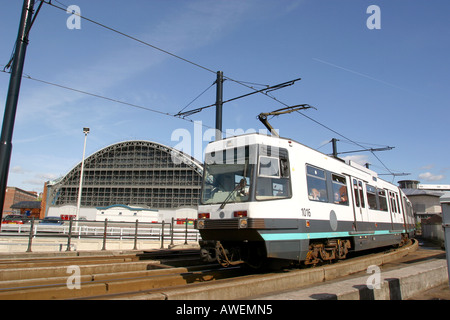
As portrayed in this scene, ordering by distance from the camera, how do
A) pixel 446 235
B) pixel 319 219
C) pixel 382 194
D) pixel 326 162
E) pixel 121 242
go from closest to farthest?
pixel 446 235 < pixel 319 219 < pixel 326 162 < pixel 382 194 < pixel 121 242

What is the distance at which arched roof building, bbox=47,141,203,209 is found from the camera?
253ft

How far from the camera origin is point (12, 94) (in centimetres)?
804

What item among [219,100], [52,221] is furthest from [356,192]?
[52,221]

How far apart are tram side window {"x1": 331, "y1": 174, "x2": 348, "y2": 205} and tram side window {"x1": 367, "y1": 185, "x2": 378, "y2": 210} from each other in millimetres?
2263

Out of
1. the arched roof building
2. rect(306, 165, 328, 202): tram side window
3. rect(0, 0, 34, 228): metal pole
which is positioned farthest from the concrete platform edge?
the arched roof building

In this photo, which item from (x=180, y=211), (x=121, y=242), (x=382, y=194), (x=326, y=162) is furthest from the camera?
(x=180, y=211)

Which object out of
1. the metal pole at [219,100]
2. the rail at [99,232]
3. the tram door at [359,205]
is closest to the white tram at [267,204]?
the tram door at [359,205]

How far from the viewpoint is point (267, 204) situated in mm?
7250

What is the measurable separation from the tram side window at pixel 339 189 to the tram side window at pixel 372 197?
2263mm

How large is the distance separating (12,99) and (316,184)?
803 centimetres
